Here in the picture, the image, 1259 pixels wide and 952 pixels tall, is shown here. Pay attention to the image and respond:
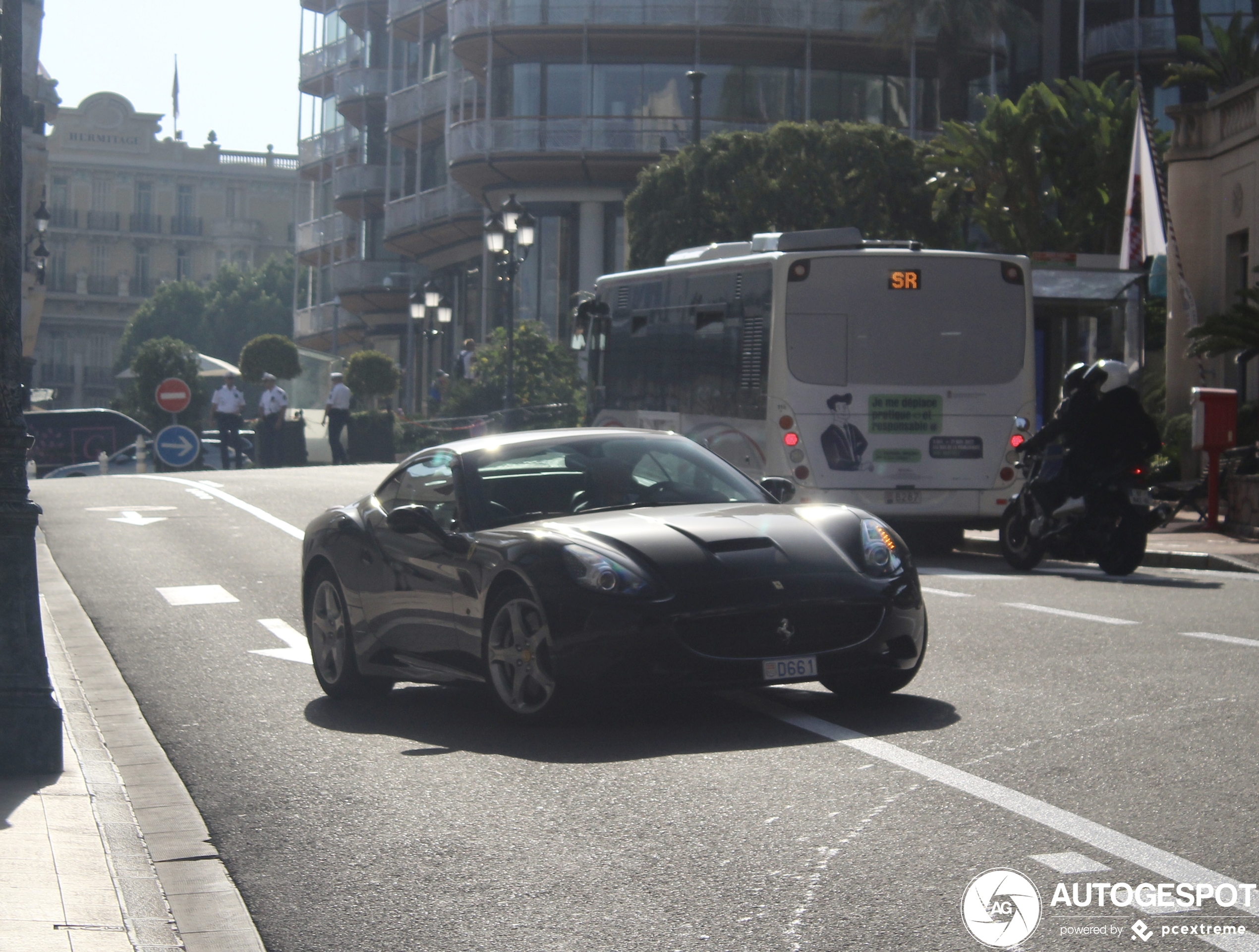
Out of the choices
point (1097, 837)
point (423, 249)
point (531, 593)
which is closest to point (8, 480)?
point (531, 593)

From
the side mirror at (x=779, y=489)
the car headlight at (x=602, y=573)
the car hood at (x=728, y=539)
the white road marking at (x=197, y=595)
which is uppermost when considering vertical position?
the side mirror at (x=779, y=489)

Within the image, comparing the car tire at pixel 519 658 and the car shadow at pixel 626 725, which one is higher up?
the car tire at pixel 519 658

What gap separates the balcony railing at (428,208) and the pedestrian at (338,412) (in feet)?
68.2

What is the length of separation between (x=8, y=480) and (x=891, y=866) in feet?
12.2

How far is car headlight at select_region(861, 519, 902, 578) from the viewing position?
27.5ft

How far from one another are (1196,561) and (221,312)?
93049mm

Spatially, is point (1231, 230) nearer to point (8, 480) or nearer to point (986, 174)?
point (986, 174)

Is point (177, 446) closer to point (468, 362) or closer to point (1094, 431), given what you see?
point (468, 362)

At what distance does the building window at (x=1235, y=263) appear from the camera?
28.8 metres

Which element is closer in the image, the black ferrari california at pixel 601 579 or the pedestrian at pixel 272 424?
the black ferrari california at pixel 601 579

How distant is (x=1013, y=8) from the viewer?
50.1 meters

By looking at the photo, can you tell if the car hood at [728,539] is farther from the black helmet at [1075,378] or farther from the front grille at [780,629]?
the black helmet at [1075,378]

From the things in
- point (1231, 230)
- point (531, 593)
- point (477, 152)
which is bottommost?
point (531, 593)

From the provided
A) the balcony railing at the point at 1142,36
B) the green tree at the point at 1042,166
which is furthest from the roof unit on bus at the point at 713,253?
the balcony railing at the point at 1142,36
